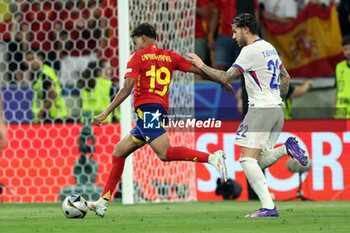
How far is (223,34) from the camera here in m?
12.7

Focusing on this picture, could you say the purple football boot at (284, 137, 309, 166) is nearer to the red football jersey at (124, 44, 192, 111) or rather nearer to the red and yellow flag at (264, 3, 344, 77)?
the red football jersey at (124, 44, 192, 111)

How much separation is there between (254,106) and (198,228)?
1426 millimetres

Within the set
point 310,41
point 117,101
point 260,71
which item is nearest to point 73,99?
point 310,41

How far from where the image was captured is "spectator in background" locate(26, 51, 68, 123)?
36.8 ft

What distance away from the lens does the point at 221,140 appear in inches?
408

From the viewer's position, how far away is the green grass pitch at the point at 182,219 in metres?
5.82

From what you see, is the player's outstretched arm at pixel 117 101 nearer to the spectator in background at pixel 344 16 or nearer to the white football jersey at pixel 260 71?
the white football jersey at pixel 260 71

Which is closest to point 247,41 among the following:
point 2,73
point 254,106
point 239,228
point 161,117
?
point 254,106

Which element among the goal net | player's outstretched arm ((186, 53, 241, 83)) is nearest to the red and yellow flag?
the goal net

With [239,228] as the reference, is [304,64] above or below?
above

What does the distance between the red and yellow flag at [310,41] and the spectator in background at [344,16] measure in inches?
3.0

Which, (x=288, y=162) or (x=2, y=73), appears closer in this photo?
(x=288, y=162)

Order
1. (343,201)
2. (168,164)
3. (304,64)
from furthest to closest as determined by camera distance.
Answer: (304,64)
(168,164)
(343,201)

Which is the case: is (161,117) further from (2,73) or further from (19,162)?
(2,73)
